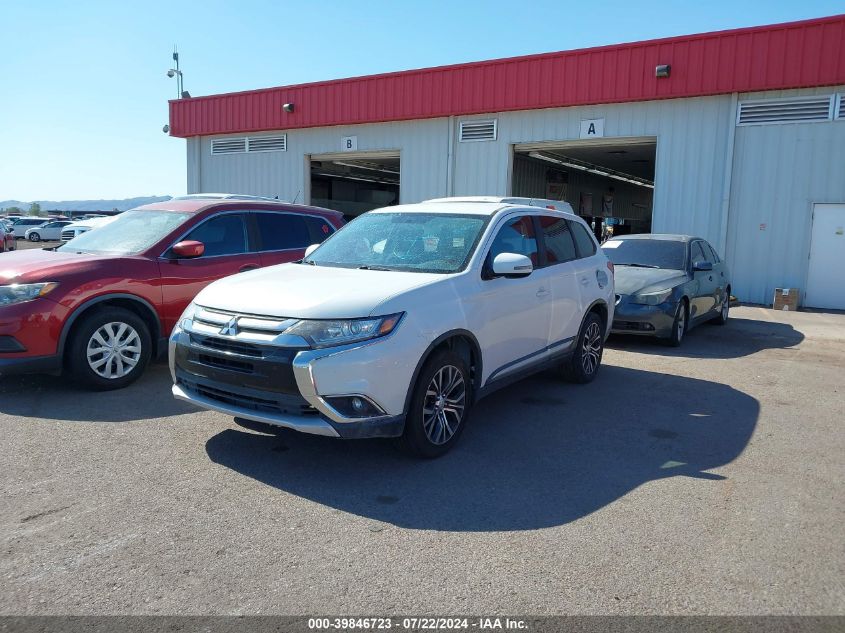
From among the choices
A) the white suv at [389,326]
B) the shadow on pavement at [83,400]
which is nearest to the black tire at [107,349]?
the shadow on pavement at [83,400]

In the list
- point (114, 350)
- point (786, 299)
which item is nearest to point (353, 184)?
point (786, 299)

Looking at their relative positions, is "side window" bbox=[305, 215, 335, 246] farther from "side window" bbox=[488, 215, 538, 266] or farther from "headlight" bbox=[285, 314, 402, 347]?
"headlight" bbox=[285, 314, 402, 347]

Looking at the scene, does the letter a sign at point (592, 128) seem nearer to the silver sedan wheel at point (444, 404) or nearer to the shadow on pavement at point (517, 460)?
the shadow on pavement at point (517, 460)

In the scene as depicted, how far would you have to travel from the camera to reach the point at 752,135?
14.6m

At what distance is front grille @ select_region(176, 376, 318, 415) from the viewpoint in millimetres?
4133

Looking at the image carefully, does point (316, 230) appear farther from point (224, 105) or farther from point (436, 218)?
point (224, 105)

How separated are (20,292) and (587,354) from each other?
17.1 feet

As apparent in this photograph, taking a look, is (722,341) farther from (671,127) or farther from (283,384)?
(283,384)

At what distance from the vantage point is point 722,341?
10062mm

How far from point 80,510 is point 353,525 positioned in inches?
59.7

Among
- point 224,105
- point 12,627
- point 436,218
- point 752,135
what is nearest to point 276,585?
point 12,627

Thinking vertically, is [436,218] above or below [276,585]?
above

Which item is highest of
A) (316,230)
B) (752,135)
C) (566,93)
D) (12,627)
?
(566,93)

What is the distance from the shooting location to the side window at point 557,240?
618cm
